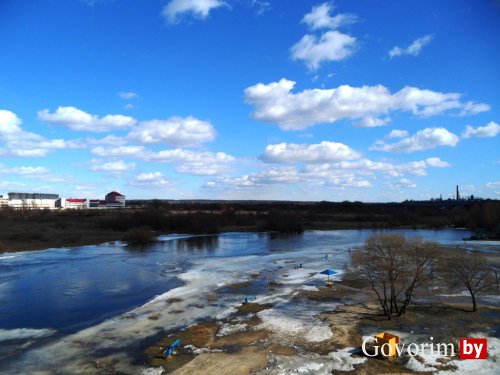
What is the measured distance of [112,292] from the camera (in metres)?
27.0

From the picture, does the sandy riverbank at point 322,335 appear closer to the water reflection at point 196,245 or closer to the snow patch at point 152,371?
the snow patch at point 152,371

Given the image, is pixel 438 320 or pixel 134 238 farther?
pixel 134 238

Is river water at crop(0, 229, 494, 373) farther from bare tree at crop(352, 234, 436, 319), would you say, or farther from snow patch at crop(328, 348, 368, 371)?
bare tree at crop(352, 234, 436, 319)

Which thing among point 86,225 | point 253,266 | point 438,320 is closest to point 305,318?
point 438,320

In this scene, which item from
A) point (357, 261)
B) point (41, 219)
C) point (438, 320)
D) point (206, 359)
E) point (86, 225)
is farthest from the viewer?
point (41, 219)

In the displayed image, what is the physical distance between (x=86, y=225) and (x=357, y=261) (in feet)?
225

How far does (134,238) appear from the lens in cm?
5978

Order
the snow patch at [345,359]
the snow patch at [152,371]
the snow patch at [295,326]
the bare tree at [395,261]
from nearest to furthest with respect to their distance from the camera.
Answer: the snow patch at [152,371] → the snow patch at [345,359] → the snow patch at [295,326] → the bare tree at [395,261]

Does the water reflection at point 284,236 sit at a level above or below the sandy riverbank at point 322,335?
above

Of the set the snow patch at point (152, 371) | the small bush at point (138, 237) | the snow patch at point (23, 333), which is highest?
the small bush at point (138, 237)

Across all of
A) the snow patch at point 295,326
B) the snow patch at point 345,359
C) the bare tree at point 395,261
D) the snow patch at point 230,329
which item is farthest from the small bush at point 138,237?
the snow patch at point 345,359

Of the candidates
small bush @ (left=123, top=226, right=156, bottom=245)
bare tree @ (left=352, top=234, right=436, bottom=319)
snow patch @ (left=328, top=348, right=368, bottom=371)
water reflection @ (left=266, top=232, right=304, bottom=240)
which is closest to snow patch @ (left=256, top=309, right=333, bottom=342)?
snow patch @ (left=328, top=348, right=368, bottom=371)

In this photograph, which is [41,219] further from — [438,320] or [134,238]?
[438,320]

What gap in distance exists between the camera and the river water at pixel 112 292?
16.7m
